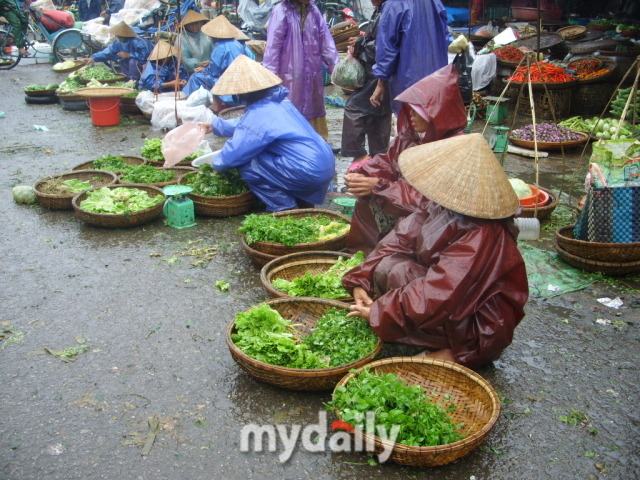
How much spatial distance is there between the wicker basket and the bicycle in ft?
38.9

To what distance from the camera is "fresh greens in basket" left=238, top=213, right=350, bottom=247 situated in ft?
15.2

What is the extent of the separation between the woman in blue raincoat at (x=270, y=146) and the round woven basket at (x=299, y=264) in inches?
40.6

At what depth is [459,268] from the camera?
9.62 feet

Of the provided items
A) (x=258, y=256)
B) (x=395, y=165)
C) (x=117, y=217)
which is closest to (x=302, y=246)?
(x=258, y=256)

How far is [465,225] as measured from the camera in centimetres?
307

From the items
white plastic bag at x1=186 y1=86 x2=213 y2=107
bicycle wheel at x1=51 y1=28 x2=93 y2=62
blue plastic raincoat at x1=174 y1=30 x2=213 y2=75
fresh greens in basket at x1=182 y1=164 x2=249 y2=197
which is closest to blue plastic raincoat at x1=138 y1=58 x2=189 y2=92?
blue plastic raincoat at x1=174 y1=30 x2=213 y2=75

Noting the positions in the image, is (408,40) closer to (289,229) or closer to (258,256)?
(289,229)

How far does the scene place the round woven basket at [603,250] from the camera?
4.35 m

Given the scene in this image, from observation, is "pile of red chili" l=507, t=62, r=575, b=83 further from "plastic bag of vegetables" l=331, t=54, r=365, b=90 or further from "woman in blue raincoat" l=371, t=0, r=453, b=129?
"plastic bag of vegetables" l=331, t=54, r=365, b=90

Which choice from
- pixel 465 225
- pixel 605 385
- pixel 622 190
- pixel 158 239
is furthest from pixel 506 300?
pixel 158 239

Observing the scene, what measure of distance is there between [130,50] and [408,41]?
742 centimetres

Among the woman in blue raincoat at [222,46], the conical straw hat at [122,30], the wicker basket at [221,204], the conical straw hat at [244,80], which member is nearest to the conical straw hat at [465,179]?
the conical straw hat at [244,80]

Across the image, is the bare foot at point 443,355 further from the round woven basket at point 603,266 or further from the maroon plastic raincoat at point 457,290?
the round woven basket at point 603,266

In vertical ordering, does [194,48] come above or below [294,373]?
above
